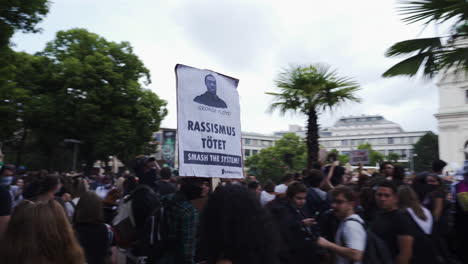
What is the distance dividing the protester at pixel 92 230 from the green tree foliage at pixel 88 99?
25454 millimetres

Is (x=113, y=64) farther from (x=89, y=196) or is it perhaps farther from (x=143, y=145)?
(x=89, y=196)

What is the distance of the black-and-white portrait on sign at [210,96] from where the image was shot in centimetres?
441

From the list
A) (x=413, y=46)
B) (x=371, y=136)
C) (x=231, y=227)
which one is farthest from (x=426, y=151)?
(x=231, y=227)

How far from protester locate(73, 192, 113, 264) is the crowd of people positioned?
0.03 feet

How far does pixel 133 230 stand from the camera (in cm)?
458

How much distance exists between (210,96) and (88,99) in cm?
2664

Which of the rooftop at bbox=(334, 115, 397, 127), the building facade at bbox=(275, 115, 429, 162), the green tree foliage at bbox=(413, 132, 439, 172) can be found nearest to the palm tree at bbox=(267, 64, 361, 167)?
the green tree foliage at bbox=(413, 132, 439, 172)

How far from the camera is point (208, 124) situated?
4.44 meters

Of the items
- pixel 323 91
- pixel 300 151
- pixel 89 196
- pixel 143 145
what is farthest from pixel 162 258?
pixel 300 151

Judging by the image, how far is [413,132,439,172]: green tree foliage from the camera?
242ft

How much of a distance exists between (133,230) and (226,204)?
2533 millimetres

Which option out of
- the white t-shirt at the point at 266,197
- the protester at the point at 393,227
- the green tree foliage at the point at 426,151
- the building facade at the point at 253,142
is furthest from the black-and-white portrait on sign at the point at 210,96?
the building facade at the point at 253,142

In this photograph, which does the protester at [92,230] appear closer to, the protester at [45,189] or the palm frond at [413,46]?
the protester at [45,189]

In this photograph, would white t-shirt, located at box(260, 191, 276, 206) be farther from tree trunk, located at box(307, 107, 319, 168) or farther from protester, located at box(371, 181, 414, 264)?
protester, located at box(371, 181, 414, 264)
